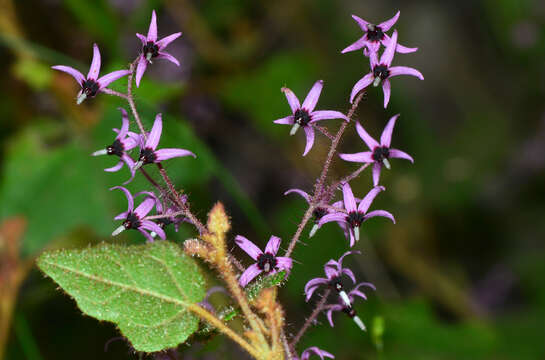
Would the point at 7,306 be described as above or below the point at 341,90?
below

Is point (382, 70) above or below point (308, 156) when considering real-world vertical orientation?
below

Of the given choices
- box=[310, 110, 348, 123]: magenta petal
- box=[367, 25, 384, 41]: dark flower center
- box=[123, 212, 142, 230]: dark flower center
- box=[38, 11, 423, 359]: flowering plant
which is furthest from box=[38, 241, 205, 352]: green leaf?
box=[367, 25, 384, 41]: dark flower center

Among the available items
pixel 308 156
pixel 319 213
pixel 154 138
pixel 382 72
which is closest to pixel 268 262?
pixel 319 213

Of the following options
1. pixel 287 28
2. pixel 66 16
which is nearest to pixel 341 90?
pixel 287 28

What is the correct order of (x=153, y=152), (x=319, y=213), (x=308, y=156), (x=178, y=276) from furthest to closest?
(x=308, y=156) < (x=319, y=213) < (x=153, y=152) < (x=178, y=276)

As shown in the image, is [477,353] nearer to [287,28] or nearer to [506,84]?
[506,84]

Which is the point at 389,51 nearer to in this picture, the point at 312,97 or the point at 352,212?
the point at 312,97

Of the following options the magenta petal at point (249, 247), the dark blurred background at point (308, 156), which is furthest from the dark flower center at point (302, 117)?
the dark blurred background at point (308, 156)
